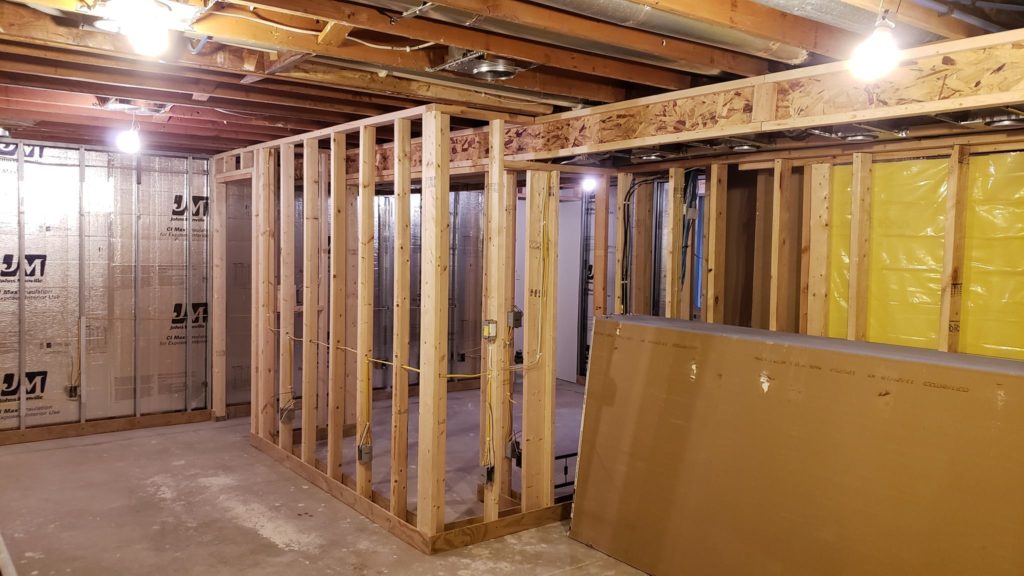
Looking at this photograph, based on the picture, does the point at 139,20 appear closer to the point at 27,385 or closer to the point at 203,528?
the point at 203,528

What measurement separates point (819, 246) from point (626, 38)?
1861 mm

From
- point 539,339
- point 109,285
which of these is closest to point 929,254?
point 539,339

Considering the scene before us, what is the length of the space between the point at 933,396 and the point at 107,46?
3.90 m

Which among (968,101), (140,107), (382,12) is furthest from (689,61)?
(140,107)

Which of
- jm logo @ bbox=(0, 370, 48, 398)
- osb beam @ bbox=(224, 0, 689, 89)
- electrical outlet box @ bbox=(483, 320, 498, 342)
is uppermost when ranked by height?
osb beam @ bbox=(224, 0, 689, 89)

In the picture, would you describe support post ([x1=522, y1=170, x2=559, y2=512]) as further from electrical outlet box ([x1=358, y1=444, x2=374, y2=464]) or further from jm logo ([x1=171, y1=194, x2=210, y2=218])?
jm logo ([x1=171, y1=194, x2=210, y2=218])

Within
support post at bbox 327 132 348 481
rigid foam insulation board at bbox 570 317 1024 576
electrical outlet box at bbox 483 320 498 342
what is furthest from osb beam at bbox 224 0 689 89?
support post at bbox 327 132 348 481

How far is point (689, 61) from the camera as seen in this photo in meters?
3.52

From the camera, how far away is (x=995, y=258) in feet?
12.4

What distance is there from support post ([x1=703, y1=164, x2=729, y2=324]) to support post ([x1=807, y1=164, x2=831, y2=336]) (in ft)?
1.86

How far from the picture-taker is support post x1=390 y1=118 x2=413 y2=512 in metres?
4.35

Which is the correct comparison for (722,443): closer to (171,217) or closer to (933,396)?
(933,396)

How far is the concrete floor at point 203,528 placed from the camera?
400cm

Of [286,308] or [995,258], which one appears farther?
[286,308]
